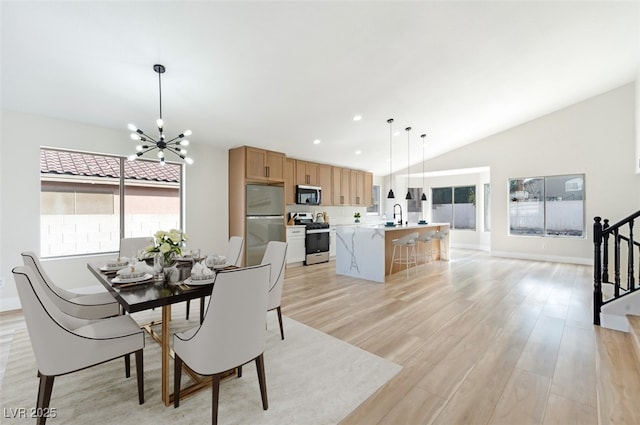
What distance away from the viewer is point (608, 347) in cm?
252

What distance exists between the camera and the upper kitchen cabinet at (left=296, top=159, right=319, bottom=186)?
662 centimetres

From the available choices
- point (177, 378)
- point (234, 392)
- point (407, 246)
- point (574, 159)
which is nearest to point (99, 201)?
point (177, 378)

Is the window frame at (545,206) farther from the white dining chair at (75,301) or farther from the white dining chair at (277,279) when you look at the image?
the white dining chair at (75,301)

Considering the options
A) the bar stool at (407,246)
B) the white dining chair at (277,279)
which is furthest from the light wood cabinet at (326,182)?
the white dining chair at (277,279)

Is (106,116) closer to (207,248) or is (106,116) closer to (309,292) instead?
(207,248)

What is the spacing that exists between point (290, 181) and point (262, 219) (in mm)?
1271

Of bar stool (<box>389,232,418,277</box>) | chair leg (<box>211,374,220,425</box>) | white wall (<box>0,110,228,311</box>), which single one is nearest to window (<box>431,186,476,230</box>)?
bar stool (<box>389,232,418,277</box>)

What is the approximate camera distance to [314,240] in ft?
21.3

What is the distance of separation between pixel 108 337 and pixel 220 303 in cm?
88

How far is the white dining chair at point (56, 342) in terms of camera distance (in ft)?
4.84

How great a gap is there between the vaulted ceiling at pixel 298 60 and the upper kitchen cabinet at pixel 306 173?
1.27m

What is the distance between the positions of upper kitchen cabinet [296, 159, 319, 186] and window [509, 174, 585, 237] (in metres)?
5.19

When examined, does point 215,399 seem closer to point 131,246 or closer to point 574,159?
point 131,246

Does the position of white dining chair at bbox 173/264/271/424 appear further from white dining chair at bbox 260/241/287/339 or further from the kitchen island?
the kitchen island
